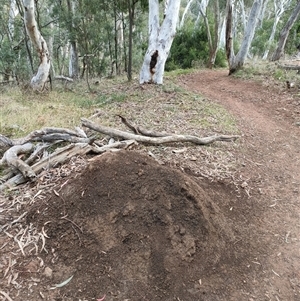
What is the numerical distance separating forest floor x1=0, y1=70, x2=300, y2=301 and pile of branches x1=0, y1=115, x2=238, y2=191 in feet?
0.72

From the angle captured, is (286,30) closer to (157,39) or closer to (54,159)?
(157,39)

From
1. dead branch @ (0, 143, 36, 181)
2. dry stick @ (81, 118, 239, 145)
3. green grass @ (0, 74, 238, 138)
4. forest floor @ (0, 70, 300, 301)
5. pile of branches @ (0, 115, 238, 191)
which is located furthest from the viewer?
green grass @ (0, 74, 238, 138)

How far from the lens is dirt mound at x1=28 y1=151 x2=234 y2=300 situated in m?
2.37

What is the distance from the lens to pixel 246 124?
20.8ft

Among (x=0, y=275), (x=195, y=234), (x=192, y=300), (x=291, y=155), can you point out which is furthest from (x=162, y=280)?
(x=291, y=155)

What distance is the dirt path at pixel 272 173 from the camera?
2.67m

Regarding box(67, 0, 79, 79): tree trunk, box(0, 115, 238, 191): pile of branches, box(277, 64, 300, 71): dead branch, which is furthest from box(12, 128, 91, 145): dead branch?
box(277, 64, 300, 71): dead branch

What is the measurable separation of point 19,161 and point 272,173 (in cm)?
331

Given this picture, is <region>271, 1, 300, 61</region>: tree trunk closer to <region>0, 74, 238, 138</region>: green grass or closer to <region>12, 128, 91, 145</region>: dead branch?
<region>0, 74, 238, 138</region>: green grass

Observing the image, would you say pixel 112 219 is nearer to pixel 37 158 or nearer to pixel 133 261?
pixel 133 261

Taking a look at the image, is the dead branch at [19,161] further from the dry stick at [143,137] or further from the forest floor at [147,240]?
the dry stick at [143,137]

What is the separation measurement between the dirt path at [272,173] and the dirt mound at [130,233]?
1.44ft

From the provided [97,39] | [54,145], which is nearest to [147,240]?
[54,145]

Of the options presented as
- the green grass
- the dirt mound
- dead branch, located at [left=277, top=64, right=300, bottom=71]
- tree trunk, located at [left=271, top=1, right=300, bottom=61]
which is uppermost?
tree trunk, located at [left=271, top=1, right=300, bottom=61]
